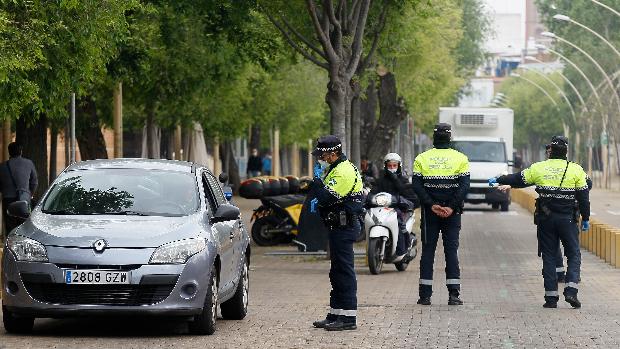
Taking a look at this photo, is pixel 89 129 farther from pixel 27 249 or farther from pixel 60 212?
pixel 27 249

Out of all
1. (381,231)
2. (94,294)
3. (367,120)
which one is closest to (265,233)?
(381,231)

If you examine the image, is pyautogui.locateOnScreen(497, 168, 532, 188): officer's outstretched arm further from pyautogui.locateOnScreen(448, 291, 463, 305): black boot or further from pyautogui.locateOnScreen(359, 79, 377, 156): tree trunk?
pyautogui.locateOnScreen(359, 79, 377, 156): tree trunk

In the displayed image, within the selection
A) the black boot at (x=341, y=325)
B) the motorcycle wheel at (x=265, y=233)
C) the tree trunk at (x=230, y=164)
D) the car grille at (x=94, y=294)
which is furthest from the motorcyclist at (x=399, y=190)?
the tree trunk at (x=230, y=164)

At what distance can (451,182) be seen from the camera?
16578 mm

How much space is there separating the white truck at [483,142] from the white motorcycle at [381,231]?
82.5 feet

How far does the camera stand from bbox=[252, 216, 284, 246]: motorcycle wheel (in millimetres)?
28859

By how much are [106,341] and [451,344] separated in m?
2.60

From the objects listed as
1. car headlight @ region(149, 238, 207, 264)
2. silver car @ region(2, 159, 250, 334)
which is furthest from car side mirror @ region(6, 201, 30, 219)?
car headlight @ region(149, 238, 207, 264)

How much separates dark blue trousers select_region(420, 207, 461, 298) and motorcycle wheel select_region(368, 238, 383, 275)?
4734 millimetres

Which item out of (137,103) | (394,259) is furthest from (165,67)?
(394,259)

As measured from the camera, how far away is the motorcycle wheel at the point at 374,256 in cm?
2153

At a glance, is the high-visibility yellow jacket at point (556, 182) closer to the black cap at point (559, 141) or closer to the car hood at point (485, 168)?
the black cap at point (559, 141)

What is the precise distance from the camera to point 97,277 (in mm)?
12492

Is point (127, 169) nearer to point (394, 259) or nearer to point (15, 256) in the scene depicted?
point (15, 256)
